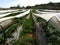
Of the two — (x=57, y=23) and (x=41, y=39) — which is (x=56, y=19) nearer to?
(x=57, y=23)

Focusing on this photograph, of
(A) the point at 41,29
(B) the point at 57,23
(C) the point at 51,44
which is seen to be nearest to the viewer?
(C) the point at 51,44

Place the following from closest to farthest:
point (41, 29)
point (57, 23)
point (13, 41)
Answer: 1. point (13, 41)
2. point (57, 23)
3. point (41, 29)

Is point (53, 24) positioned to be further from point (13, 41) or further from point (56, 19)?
point (13, 41)

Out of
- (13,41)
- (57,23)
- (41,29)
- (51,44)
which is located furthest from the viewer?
(41,29)

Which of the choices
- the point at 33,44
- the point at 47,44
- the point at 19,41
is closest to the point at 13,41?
the point at 19,41

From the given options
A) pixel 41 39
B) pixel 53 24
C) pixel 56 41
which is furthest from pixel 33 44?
pixel 53 24

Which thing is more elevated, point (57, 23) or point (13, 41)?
point (57, 23)

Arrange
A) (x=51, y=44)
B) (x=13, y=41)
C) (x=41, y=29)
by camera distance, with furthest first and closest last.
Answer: (x=41, y=29), (x=13, y=41), (x=51, y=44)

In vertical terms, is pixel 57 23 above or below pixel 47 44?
above

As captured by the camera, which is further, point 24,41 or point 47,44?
point 24,41
